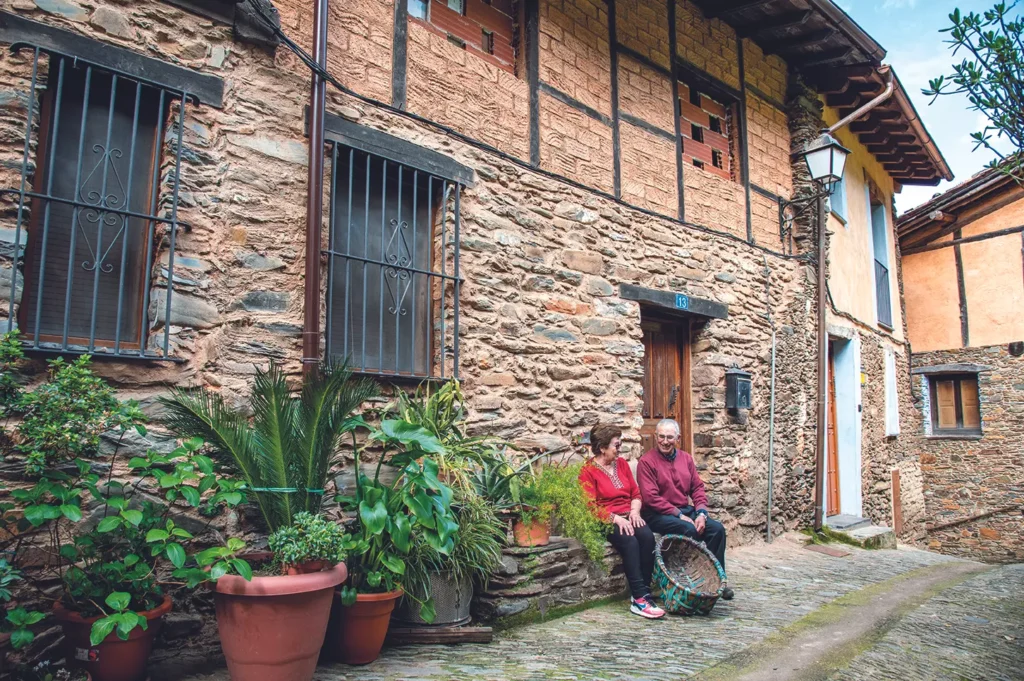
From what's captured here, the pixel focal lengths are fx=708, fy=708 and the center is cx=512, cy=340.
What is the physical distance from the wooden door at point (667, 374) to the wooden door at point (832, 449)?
10.00 feet

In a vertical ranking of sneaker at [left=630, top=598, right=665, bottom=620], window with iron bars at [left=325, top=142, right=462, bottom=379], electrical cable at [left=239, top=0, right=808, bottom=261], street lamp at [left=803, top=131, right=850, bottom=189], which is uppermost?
street lamp at [left=803, top=131, right=850, bottom=189]

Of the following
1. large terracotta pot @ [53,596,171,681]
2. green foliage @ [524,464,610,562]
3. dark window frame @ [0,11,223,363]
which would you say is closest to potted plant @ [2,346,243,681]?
large terracotta pot @ [53,596,171,681]

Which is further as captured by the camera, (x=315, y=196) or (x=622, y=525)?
(x=622, y=525)

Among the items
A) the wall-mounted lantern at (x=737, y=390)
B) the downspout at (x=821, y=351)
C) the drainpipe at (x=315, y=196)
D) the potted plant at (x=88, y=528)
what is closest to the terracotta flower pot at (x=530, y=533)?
the drainpipe at (x=315, y=196)

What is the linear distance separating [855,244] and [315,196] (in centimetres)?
820

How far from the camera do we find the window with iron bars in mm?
4277

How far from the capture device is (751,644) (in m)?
3.84

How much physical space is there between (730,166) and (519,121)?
3081 mm

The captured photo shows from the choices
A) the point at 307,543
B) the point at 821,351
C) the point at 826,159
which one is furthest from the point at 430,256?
the point at 821,351

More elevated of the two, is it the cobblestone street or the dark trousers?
the dark trousers

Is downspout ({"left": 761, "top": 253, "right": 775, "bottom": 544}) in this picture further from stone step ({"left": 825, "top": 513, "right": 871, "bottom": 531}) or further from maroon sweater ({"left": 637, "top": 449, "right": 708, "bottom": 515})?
maroon sweater ({"left": 637, "top": 449, "right": 708, "bottom": 515})

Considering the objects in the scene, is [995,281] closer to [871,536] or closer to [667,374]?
[871,536]

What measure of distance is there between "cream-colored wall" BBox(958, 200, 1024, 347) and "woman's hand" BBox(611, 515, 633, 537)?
10176mm

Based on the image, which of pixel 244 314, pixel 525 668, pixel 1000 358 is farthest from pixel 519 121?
pixel 1000 358
